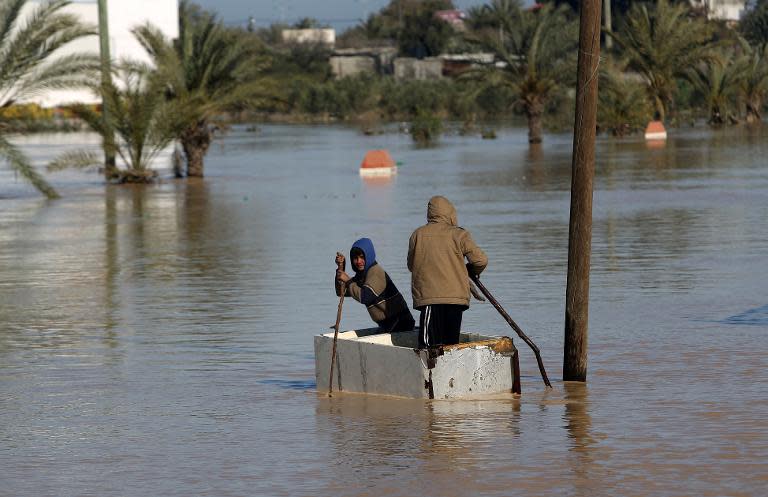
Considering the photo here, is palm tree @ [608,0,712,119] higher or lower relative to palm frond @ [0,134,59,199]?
higher

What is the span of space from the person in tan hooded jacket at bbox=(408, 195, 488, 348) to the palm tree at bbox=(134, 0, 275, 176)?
23.3 metres

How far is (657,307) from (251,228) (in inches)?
387

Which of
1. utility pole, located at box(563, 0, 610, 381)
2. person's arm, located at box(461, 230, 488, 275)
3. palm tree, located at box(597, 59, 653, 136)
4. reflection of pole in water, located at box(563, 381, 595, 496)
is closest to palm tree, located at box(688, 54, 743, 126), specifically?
palm tree, located at box(597, 59, 653, 136)

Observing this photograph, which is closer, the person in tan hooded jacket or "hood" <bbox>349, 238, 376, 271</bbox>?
the person in tan hooded jacket

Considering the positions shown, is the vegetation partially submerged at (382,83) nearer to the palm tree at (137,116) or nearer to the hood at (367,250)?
the palm tree at (137,116)

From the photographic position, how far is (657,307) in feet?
45.7

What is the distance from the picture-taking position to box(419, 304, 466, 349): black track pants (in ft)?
31.9

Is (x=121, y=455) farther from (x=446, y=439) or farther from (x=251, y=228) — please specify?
(x=251, y=228)

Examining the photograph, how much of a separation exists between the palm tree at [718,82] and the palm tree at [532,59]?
8.50 meters

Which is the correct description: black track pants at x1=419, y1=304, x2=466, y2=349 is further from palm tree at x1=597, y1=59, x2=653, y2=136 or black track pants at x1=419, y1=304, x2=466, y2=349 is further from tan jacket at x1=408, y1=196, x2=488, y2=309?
palm tree at x1=597, y1=59, x2=653, y2=136

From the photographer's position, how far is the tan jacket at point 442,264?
9.71m

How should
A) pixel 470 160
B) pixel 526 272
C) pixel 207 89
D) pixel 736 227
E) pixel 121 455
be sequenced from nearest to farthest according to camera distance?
pixel 121 455 < pixel 526 272 < pixel 736 227 < pixel 207 89 < pixel 470 160

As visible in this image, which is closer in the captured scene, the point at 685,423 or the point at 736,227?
the point at 685,423

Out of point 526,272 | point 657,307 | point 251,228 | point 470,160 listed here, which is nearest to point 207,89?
point 470,160
